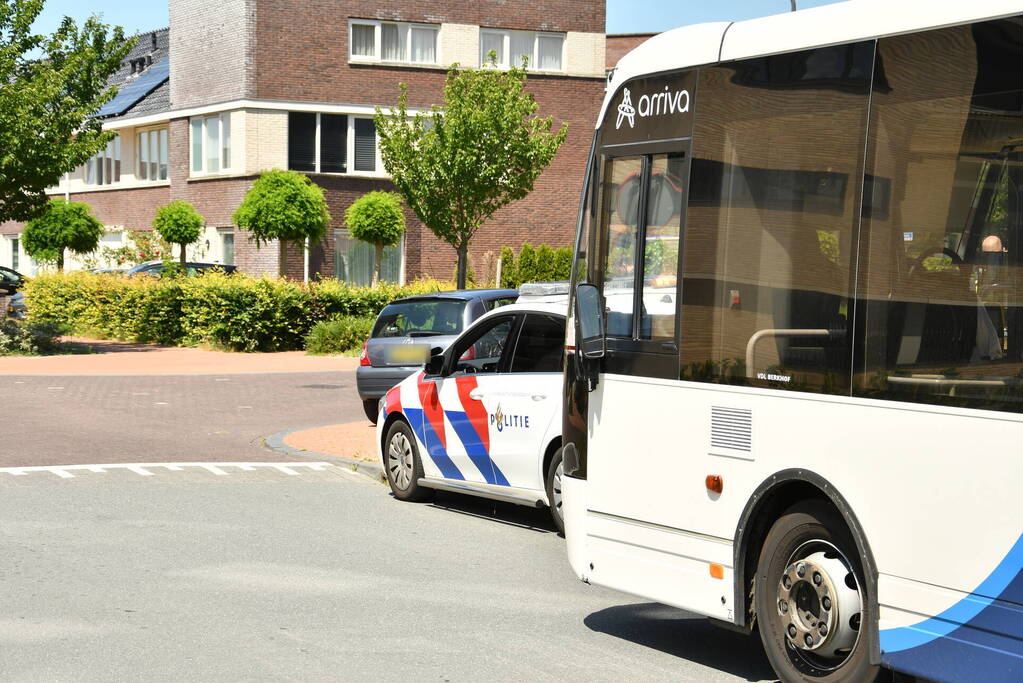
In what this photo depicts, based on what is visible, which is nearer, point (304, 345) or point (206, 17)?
point (304, 345)

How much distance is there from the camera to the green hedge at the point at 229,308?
2886 centimetres

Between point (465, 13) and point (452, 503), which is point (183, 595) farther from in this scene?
point (465, 13)

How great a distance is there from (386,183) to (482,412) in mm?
31392

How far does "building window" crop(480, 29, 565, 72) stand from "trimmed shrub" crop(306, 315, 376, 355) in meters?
15.4

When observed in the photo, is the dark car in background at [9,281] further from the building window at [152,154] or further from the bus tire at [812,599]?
the bus tire at [812,599]

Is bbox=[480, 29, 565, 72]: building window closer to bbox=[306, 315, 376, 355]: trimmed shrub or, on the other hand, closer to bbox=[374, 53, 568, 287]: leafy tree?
bbox=[374, 53, 568, 287]: leafy tree

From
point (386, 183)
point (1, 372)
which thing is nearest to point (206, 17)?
point (386, 183)

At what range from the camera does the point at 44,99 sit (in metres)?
26.8

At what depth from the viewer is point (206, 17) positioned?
40.9m

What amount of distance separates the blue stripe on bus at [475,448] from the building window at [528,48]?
3230 centimetres

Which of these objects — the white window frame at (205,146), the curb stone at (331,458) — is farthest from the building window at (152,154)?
the curb stone at (331,458)

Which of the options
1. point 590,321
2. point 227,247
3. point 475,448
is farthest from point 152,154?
point 590,321

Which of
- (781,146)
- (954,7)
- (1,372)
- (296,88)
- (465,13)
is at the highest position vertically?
(465,13)

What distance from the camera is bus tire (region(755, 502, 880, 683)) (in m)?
5.49
